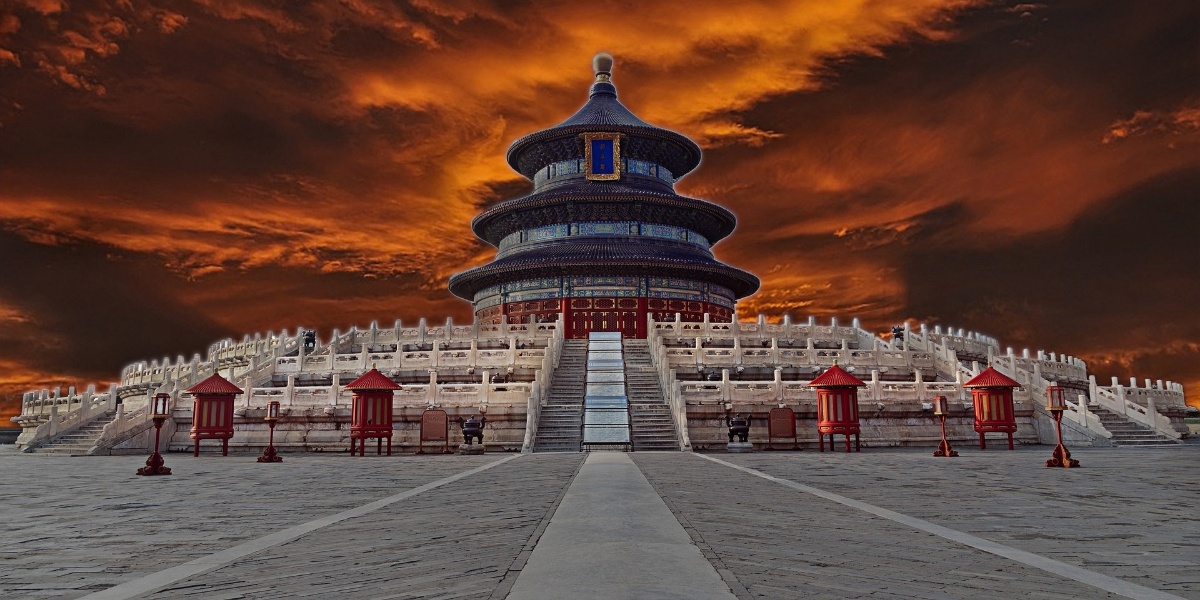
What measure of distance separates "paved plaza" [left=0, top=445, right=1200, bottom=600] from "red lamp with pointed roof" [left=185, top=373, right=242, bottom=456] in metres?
9.60

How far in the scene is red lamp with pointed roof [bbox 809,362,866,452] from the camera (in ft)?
72.9

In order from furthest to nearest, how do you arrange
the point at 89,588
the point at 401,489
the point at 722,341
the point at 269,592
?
the point at 722,341 → the point at 401,489 → the point at 89,588 → the point at 269,592

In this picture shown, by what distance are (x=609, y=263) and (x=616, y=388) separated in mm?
20046

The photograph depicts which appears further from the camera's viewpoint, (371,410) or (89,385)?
(89,385)

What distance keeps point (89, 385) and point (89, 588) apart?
3156 centimetres

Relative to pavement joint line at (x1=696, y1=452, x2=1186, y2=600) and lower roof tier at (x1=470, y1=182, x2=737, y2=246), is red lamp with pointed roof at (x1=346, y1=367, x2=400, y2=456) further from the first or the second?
lower roof tier at (x1=470, y1=182, x2=737, y2=246)

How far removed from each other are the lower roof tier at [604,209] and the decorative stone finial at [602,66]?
12.2m

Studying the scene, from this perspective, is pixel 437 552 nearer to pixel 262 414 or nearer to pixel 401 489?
pixel 401 489

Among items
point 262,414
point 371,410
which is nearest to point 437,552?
point 371,410

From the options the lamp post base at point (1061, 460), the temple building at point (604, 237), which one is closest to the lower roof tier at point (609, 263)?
the temple building at point (604, 237)

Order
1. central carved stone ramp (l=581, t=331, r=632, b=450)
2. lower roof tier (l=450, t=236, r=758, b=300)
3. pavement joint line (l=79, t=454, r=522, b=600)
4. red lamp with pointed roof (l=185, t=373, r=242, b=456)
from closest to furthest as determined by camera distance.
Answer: pavement joint line (l=79, t=454, r=522, b=600) → red lamp with pointed roof (l=185, t=373, r=242, b=456) → central carved stone ramp (l=581, t=331, r=632, b=450) → lower roof tier (l=450, t=236, r=758, b=300)

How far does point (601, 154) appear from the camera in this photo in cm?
5462

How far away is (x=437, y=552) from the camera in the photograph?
585 centimetres

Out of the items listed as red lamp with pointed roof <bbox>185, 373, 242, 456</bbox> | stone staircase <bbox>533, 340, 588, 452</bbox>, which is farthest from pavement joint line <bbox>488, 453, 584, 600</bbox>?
red lamp with pointed roof <bbox>185, 373, 242, 456</bbox>
